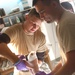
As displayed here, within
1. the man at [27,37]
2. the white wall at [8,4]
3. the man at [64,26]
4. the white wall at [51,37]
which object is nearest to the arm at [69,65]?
the man at [64,26]

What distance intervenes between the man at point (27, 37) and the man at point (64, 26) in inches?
19.6

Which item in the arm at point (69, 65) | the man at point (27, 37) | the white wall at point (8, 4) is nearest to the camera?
the arm at point (69, 65)

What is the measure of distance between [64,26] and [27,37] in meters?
0.85

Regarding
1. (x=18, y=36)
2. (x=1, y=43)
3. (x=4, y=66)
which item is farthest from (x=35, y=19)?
(x=4, y=66)

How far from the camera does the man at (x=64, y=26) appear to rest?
103cm

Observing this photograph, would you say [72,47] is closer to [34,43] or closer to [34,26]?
[34,26]

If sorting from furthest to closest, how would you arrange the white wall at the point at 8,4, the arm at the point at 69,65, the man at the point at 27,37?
the white wall at the point at 8,4, the man at the point at 27,37, the arm at the point at 69,65

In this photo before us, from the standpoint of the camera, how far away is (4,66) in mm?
2678

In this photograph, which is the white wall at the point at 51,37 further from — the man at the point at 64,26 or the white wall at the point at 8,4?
the man at the point at 64,26

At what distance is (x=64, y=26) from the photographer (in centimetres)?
106

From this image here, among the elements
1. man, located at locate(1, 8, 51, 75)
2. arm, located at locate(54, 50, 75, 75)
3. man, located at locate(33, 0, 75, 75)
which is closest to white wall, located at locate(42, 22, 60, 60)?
man, located at locate(1, 8, 51, 75)

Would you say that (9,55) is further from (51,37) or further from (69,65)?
(51,37)

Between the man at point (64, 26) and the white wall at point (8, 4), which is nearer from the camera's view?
the man at point (64, 26)

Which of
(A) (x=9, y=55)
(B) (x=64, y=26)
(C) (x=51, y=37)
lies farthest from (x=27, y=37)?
(C) (x=51, y=37)
